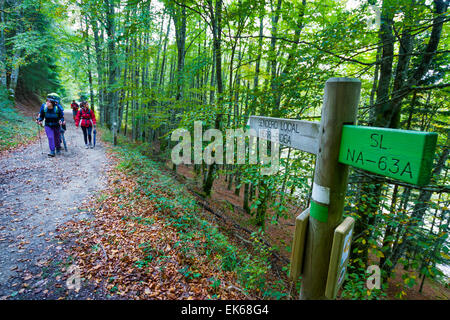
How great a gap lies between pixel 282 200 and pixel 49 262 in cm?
415

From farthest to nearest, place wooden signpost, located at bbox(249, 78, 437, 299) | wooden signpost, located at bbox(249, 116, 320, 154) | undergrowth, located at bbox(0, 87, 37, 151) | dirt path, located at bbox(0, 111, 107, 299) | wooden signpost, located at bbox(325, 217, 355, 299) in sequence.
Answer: undergrowth, located at bbox(0, 87, 37, 151), dirt path, located at bbox(0, 111, 107, 299), wooden signpost, located at bbox(249, 116, 320, 154), wooden signpost, located at bbox(325, 217, 355, 299), wooden signpost, located at bbox(249, 78, 437, 299)

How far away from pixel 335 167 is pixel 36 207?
6.47 m

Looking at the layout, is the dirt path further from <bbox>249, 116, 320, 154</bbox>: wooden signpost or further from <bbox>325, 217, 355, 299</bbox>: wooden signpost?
<bbox>249, 116, 320, 154</bbox>: wooden signpost

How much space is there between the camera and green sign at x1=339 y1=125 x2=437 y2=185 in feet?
2.97

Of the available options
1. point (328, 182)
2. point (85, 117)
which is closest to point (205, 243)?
point (328, 182)

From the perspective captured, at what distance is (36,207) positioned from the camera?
4820 millimetres

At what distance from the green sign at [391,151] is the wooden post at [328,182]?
0.08 metres

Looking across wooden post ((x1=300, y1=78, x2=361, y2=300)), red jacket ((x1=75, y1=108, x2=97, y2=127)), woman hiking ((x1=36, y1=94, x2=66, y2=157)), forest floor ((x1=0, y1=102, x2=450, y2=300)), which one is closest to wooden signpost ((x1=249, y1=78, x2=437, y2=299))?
wooden post ((x1=300, y1=78, x2=361, y2=300))

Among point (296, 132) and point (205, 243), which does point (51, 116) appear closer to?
point (205, 243)
